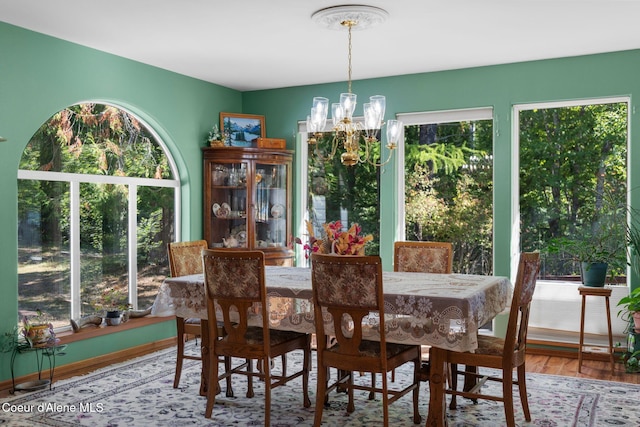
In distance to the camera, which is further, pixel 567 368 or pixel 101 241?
pixel 101 241

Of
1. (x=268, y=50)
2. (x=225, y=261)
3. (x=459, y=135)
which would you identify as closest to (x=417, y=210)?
(x=459, y=135)

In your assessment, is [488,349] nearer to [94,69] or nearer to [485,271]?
[485,271]

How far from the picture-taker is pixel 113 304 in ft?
17.4

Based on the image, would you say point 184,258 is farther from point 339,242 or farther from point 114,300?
point 339,242

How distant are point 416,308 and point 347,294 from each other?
0.37 m

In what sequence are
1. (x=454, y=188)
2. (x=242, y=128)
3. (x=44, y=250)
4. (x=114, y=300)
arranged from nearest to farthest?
(x=44, y=250) → (x=114, y=300) → (x=454, y=188) → (x=242, y=128)

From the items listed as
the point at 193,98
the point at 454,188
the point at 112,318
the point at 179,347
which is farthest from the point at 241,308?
the point at 193,98

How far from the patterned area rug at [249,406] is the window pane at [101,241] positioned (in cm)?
92

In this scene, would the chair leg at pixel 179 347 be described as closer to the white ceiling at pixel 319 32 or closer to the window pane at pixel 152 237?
the window pane at pixel 152 237

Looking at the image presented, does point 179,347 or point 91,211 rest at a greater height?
point 91,211

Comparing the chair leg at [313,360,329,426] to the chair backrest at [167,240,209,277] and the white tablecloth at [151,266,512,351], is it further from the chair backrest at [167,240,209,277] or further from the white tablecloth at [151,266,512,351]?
the chair backrest at [167,240,209,277]

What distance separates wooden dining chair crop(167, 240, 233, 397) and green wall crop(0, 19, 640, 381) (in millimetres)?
1049

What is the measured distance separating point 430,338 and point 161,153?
3.61m

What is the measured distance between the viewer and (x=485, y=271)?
5.58m
